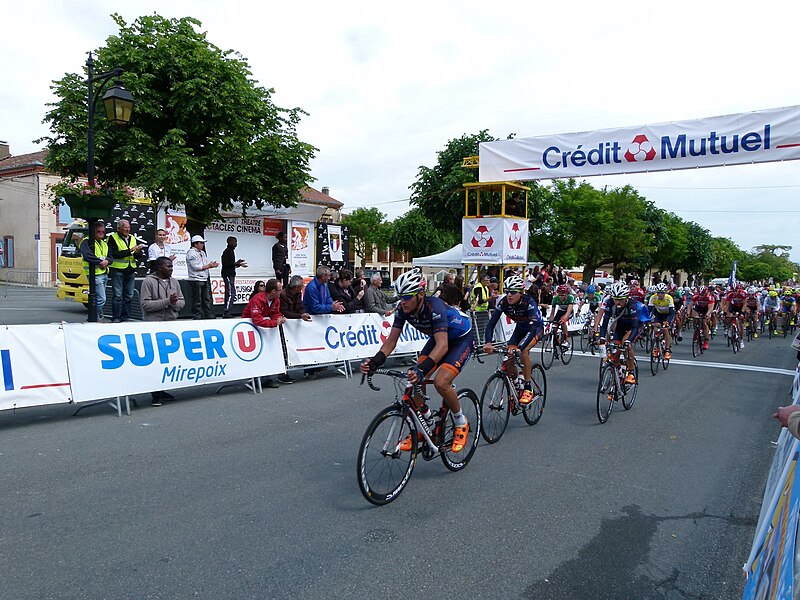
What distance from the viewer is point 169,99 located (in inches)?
581

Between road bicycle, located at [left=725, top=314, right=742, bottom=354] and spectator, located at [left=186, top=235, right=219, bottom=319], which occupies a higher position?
spectator, located at [left=186, top=235, right=219, bottom=319]

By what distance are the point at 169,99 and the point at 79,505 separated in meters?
12.5

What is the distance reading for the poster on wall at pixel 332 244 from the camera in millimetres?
23891

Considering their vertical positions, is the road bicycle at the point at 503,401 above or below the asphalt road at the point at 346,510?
above

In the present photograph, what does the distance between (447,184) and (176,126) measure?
14.7 meters

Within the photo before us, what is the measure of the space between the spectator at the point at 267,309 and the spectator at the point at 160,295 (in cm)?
106

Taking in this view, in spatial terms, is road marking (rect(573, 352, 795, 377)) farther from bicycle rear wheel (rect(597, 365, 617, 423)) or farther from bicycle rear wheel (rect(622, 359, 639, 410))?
bicycle rear wheel (rect(597, 365, 617, 423))

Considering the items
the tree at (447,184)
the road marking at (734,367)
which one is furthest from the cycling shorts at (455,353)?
the tree at (447,184)

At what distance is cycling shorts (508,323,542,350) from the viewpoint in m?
7.46

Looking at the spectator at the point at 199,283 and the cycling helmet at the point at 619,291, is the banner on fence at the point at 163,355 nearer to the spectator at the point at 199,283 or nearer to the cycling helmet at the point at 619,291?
the spectator at the point at 199,283

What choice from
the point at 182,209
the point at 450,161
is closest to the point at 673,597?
the point at 182,209

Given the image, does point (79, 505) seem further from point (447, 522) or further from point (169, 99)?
point (169, 99)

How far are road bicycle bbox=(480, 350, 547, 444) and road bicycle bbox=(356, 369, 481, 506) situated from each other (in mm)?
1083

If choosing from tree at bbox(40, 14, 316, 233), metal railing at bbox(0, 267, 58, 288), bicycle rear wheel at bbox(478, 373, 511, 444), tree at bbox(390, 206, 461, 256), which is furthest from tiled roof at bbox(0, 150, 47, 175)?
bicycle rear wheel at bbox(478, 373, 511, 444)
